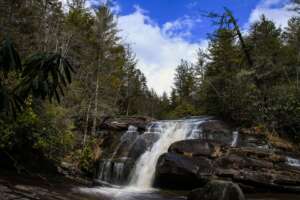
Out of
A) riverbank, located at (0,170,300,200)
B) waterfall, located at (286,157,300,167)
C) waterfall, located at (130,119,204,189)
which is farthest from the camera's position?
waterfall, located at (130,119,204,189)

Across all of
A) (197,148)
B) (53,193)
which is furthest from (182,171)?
(53,193)

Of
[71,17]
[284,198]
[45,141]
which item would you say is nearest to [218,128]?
[284,198]

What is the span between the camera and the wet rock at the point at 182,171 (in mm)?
13383

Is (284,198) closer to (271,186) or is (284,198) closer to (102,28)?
(271,186)

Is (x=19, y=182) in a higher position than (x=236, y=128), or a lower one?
lower

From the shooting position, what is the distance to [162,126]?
1994cm

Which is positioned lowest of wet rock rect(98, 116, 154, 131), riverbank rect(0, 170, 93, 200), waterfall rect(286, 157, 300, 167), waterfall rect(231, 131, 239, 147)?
riverbank rect(0, 170, 93, 200)

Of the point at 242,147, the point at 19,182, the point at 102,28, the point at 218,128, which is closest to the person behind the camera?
the point at 19,182

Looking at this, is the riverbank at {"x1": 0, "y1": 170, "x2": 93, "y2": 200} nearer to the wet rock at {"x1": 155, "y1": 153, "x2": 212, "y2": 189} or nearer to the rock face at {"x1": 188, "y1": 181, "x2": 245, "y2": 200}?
the rock face at {"x1": 188, "y1": 181, "x2": 245, "y2": 200}

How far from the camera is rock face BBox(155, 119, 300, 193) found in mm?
12953

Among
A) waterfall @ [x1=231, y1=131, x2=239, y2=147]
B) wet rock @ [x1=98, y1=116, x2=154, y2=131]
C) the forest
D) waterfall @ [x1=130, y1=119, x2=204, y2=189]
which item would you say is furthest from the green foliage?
waterfall @ [x1=231, y1=131, x2=239, y2=147]

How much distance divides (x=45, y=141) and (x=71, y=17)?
18.2 m

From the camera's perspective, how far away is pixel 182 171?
13.4 meters

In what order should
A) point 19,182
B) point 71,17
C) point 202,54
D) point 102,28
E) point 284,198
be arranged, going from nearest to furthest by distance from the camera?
point 19,182
point 284,198
point 102,28
point 71,17
point 202,54
